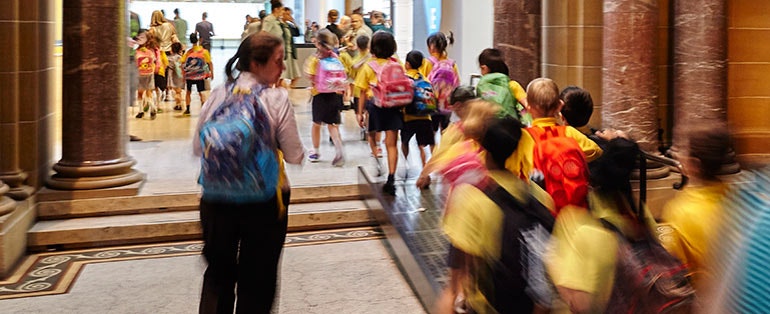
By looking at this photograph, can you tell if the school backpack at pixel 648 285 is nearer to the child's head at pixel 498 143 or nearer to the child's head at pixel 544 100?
the child's head at pixel 498 143

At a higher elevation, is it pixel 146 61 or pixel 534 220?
pixel 146 61

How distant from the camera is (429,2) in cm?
1380

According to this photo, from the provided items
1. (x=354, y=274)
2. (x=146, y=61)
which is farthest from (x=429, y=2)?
→ (x=354, y=274)

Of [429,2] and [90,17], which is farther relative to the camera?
[429,2]

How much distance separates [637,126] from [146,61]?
8276 millimetres

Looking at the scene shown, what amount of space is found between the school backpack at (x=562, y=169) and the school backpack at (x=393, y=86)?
111 inches

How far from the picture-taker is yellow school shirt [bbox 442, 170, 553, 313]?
2.36 metres

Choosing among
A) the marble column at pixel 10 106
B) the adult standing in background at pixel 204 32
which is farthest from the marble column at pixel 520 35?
the adult standing in background at pixel 204 32

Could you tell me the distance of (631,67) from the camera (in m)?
6.53

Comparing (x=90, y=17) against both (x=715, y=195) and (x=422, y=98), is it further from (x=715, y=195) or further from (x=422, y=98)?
(x=715, y=195)

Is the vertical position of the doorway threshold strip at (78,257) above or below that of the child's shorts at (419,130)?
below

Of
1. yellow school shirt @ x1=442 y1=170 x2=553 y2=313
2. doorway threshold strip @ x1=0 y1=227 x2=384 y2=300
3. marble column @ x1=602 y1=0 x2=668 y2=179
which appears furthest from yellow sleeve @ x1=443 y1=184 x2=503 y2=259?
marble column @ x1=602 y1=0 x2=668 y2=179

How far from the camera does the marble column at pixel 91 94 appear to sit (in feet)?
20.2

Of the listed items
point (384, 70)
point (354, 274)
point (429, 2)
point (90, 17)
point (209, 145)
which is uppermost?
point (429, 2)
